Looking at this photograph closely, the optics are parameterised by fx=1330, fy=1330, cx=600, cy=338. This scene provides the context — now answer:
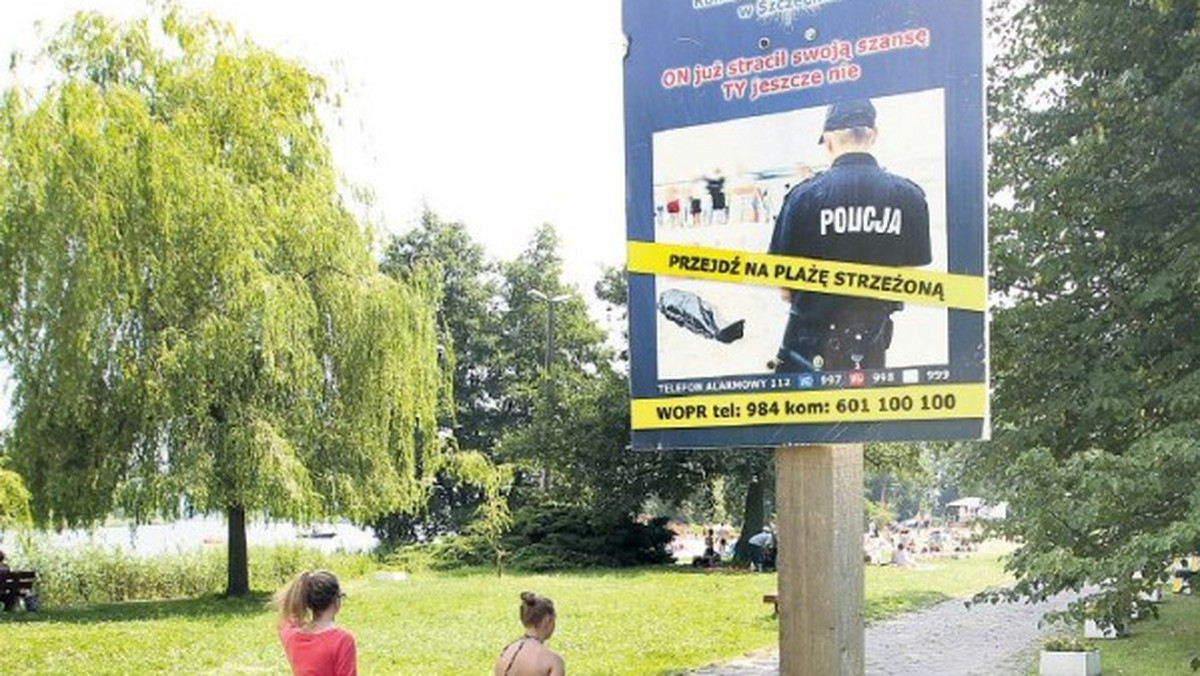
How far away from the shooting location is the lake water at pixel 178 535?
24.0 metres

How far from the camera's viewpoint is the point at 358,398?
949 inches

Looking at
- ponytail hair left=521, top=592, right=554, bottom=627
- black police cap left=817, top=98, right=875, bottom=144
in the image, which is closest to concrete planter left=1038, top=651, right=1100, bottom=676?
ponytail hair left=521, top=592, right=554, bottom=627

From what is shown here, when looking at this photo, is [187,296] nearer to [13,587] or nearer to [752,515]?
[13,587]

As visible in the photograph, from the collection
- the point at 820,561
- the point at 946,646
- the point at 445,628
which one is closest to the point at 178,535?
the point at 445,628

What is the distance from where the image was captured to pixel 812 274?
166 inches

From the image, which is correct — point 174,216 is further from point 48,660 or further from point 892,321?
point 892,321

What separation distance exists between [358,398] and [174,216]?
4675 millimetres

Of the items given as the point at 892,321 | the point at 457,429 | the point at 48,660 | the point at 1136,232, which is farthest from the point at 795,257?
the point at 457,429

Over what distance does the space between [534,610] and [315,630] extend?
1.01m

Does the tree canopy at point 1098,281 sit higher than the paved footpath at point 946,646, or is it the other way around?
the tree canopy at point 1098,281

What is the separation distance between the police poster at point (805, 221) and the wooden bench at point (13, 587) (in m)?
21.1

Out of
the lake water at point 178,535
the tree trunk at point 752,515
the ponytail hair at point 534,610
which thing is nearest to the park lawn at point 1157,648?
the ponytail hair at point 534,610

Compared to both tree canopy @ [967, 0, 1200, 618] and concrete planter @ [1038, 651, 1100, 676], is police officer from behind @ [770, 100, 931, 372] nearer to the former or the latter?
tree canopy @ [967, 0, 1200, 618]

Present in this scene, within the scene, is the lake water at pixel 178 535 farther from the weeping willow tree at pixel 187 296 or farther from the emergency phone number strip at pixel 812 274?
the emergency phone number strip at pixel 812 274
